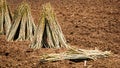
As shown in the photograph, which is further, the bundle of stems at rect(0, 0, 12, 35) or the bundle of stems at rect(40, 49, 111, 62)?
the bundle of stems at rect(0, 0, 12, 35)

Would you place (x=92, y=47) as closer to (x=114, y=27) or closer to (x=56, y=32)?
(x=56, y=32)

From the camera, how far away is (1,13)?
11625mm

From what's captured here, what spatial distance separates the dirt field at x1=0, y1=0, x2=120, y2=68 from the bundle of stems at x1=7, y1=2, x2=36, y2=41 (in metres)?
0.31

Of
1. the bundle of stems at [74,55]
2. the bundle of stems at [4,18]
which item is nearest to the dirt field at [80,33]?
the bundle of stems at [74,55]

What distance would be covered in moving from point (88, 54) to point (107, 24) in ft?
13.4

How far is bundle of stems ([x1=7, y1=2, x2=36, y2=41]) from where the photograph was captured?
10547 mm

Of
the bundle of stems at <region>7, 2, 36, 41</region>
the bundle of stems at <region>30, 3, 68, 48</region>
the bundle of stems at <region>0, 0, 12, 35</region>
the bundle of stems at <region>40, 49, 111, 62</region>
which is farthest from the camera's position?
the bundle of stems at <region>0, 0, 12, 35</region>

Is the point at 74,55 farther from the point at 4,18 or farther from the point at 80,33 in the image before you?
the point at 4,18

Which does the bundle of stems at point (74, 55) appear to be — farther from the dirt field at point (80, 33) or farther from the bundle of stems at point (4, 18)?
the bundle of stems at point (4, 18)

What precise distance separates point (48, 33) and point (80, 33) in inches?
82.8

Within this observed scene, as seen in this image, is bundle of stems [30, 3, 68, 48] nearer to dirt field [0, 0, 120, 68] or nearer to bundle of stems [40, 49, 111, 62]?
dirt field [0, 0, 120, 68]

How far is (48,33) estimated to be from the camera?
371 inches

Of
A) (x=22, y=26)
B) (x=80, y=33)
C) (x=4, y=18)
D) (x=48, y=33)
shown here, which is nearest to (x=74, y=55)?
(x=48, y=33)

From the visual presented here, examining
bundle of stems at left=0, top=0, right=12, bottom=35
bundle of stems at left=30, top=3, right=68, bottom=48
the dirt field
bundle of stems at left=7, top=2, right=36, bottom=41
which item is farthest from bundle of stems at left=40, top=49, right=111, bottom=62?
bundle of stems at left=0, top=0, right=12, bottom=35
